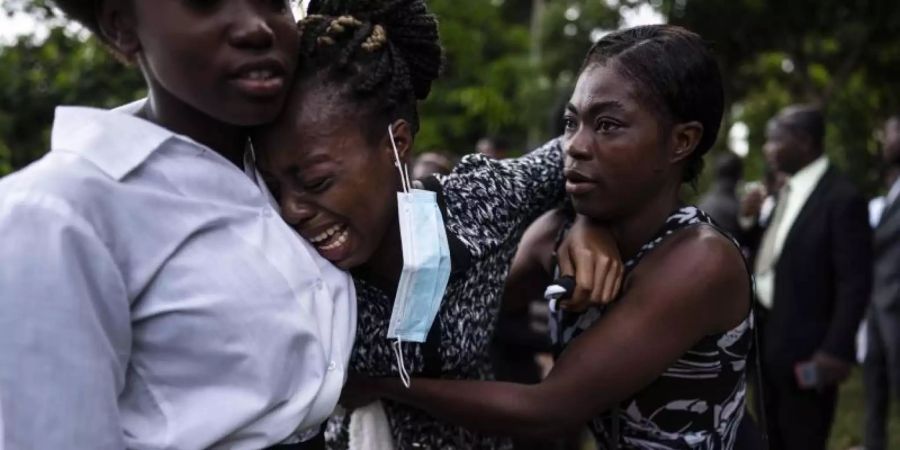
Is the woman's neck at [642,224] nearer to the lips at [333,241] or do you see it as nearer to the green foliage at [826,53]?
the lips at [333,241]

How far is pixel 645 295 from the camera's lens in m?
2.26

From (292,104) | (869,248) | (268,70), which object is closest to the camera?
(268,70)

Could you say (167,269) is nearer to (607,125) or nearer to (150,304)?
(150,304)

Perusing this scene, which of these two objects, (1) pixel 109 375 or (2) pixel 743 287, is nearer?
(1) pixel 109 375

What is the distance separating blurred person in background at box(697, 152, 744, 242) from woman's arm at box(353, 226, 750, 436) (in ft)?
15.2

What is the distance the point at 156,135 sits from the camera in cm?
166

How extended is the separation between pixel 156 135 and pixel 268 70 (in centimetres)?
21

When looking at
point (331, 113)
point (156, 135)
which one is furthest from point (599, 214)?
point (156, 135)

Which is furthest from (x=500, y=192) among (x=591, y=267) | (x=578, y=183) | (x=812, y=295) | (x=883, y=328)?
(x=883, y=328)

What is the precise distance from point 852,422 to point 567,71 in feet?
17.6

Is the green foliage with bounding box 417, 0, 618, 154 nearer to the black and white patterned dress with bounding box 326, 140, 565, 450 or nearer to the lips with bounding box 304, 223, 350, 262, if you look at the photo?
the black and white patterned dress with bounding box 326, 140, 565, 450

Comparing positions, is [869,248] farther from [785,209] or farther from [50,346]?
[50,346]

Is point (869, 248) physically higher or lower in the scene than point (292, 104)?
lower

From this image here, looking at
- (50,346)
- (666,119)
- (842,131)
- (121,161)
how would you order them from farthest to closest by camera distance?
(842,131) → (666,119) → (121,161) → (50,346)
